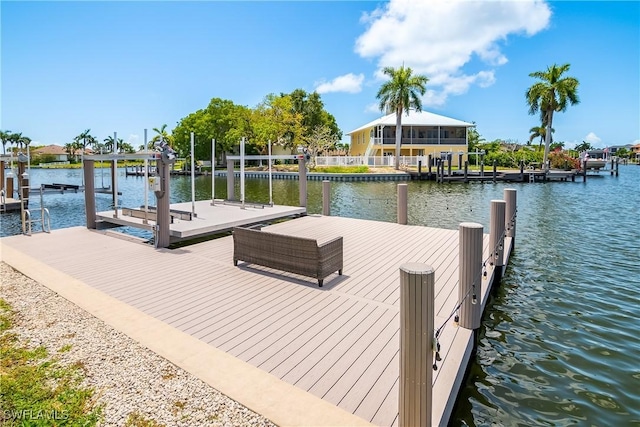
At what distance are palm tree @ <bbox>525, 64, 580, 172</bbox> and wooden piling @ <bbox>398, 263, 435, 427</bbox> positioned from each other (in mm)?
44424

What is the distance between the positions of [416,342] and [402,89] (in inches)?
1619

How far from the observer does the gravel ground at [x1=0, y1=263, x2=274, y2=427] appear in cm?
266

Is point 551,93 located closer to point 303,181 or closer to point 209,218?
point 303,181

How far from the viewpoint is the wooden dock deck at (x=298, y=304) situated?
3141 mm

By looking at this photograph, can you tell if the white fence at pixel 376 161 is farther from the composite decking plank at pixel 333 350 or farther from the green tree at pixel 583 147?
the green tree at pixel 583 147

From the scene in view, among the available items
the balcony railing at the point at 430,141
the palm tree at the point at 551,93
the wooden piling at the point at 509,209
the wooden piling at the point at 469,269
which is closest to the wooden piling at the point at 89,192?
the wooden piling at the point at 469,269

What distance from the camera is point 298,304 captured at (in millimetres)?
4848

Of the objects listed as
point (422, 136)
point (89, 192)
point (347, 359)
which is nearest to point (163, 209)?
point (89, 192)

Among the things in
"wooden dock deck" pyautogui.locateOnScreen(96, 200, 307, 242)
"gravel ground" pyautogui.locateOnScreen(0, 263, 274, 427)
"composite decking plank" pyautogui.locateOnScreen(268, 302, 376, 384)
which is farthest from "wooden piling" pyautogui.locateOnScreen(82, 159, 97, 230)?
"composite decking plank" pyautogui.locateOnScreen(268, 302, 376, 384)

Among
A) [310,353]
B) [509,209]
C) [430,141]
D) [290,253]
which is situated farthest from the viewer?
[430,141]

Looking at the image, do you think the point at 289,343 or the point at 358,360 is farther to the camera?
the point at 289,343

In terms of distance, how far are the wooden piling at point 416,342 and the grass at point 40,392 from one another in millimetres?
2191

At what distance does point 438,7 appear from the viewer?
15.1 m

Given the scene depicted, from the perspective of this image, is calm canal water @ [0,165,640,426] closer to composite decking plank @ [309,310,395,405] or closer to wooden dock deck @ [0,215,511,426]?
wooden dock deck @ [0,215,511,426]
